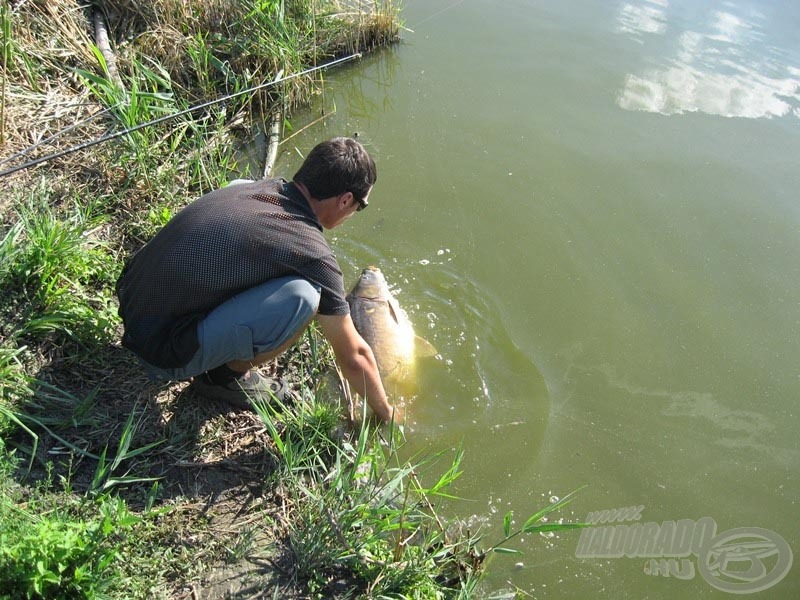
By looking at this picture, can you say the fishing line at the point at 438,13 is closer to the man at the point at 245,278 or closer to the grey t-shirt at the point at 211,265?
the man at the point at 245,278

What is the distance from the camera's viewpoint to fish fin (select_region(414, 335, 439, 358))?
3.96 meters

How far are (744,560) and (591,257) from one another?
236 centimetres

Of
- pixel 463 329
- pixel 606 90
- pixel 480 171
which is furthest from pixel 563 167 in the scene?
pixel 463 329

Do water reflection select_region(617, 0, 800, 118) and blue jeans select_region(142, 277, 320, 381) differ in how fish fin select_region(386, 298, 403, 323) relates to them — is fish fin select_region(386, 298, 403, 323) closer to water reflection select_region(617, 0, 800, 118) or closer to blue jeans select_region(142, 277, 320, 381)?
blue jeans select_region(142, 277, 320, 381)

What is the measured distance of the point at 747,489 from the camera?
11.9ft

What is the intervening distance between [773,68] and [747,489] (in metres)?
5.77

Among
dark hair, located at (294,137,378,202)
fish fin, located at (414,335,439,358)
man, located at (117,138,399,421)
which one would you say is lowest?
fish fin, located at (414,335,439,358)

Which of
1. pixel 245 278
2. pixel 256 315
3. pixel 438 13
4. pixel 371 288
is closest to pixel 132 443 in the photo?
pixel 256 315

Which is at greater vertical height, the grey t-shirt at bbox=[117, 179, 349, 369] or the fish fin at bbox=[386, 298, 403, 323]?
the grey t-shirt at bbox=[117, 179, 349, 369]

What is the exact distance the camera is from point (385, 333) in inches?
146

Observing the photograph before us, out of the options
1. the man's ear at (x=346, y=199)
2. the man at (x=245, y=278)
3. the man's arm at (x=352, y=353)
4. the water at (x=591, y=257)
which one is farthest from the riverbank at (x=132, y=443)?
the man's ear at (x=346, y=199)

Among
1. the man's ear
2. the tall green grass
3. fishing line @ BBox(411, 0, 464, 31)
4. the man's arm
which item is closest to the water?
fishing line @ BBox(411, 0, 464, 31)

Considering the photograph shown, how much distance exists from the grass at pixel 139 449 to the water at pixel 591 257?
0.53 m

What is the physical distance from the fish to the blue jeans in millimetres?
1002
